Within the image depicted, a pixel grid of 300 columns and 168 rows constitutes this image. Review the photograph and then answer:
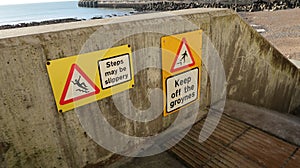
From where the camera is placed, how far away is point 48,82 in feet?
5.96

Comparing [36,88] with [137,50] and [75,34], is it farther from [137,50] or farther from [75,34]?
[137,50]

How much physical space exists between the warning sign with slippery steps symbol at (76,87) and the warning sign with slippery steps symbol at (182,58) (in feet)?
3.44

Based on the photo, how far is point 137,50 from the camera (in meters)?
2.29

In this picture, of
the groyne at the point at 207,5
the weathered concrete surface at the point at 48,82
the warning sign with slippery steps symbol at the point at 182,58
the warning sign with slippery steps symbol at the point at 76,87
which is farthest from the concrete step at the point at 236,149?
the groyne at the point at 207,5

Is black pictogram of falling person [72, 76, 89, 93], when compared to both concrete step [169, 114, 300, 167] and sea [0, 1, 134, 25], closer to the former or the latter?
concrete step [169, 114, 300, 167]

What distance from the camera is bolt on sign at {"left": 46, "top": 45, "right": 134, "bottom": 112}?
1862mm

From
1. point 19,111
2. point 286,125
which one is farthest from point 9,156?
point 286,125

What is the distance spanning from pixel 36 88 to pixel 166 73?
1.42 m

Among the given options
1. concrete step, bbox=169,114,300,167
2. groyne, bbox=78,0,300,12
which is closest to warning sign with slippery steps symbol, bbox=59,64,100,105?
concrete step, bbox=169,114,300,167

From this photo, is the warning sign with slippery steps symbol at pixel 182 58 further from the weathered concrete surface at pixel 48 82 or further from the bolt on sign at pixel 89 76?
the bolt on sign at pixel 89 76

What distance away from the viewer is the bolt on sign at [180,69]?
99.8 inches

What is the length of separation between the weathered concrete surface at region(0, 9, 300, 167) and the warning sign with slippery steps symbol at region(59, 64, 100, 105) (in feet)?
0.41

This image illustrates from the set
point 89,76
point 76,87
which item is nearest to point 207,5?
point 89,76

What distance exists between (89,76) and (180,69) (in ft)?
3.85
